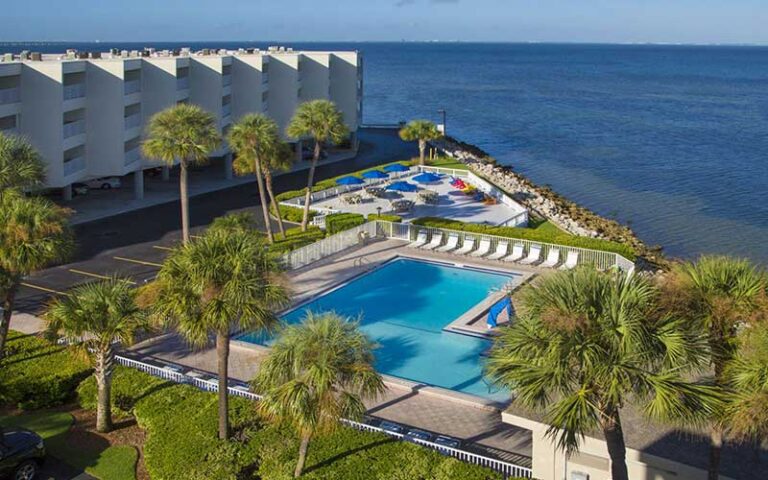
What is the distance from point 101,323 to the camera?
17656 millimetres

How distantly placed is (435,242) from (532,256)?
474 centimetres

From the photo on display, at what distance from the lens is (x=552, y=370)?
11.9 m

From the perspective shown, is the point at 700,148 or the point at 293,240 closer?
the point at 293,240

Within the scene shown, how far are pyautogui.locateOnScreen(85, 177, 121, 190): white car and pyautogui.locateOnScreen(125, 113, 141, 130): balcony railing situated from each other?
5404 mm

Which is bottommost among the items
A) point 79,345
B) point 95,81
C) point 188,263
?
point 79,345

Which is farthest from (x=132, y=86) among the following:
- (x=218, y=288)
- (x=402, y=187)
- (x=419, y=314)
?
(x=218, y=288)

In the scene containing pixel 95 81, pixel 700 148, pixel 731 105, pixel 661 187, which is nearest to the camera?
pixel 95 81

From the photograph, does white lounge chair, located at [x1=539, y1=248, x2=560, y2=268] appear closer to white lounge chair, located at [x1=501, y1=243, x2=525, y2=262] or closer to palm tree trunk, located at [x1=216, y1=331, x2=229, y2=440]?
white lounge chair, located at [x1=501, y1=243, x2=525, y2=262]

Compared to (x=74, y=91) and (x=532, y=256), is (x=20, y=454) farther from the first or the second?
(x=74, y=91)

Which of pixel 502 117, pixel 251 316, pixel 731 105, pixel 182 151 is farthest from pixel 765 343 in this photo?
pixel 731 105

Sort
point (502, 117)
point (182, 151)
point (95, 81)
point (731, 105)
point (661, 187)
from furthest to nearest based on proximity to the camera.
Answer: point (731, 105) → point (502, 117) → point (661, 187) → point (95, 81) → point (182, 151)

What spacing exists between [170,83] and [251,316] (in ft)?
115

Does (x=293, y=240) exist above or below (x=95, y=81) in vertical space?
below

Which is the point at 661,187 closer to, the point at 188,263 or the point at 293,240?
the point at 293,240
